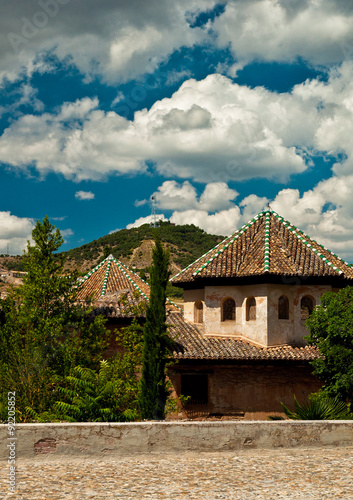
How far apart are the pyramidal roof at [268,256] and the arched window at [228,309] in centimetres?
165

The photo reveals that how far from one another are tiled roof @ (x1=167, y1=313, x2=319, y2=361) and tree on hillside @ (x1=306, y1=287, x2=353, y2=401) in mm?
2808

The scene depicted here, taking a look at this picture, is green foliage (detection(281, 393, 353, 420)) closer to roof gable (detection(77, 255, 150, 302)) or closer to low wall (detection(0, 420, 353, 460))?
low wall (detection(0, 420, 353, 460))

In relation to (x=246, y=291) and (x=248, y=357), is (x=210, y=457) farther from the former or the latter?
(x=246, y=291)

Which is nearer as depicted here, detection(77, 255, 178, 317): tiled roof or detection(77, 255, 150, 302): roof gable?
detection(77, 255, 178, 317): tiled roof

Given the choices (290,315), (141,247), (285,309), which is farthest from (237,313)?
(141,247)

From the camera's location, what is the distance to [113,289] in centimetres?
2494

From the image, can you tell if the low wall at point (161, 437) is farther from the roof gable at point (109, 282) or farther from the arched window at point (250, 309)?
the roof gable at point (109, 282)

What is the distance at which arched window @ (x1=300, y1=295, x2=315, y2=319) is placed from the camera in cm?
2173

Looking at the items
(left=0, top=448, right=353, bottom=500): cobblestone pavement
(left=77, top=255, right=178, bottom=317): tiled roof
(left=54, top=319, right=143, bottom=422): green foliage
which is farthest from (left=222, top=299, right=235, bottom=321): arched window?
(left=0, top=448, right=353, bottom=500): cobblestone pavement

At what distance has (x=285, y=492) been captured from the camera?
7.48 meters

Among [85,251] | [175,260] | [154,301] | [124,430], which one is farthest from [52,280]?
[85,251]

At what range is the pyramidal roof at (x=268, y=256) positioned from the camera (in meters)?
21.0

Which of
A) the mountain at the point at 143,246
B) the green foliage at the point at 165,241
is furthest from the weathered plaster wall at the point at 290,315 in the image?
the green foliage at the point at 165,241

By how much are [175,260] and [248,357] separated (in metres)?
67.6
